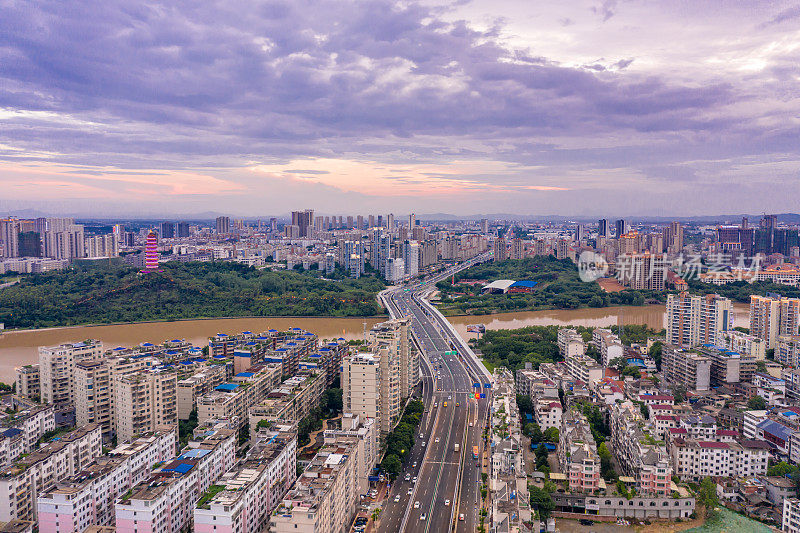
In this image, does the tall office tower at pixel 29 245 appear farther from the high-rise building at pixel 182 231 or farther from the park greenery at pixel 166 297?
the high-rise building at pixel 182 231

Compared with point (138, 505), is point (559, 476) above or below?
below

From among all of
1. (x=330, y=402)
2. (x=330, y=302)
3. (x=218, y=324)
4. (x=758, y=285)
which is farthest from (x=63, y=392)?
(x=758, y=285)

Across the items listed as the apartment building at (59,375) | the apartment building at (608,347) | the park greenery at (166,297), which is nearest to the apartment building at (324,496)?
the apartment building at (59,375)

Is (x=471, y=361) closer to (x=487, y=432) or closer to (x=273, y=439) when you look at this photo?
(x=487, y=432)

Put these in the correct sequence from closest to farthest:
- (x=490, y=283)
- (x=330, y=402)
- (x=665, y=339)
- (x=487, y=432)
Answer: (x=487, y=432), (x=330, y=402), (x=665, y=339), (x=490, y=283)

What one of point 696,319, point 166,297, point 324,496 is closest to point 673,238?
point 696,319

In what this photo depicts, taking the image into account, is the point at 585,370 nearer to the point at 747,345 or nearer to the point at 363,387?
the point at 747,345

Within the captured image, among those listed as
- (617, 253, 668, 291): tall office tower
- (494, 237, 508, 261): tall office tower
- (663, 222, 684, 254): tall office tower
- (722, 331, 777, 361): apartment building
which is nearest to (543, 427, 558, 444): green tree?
(722, 331, 777, 361): apartment building
